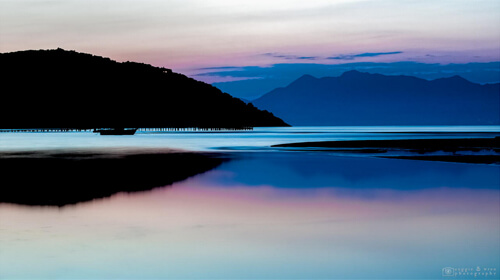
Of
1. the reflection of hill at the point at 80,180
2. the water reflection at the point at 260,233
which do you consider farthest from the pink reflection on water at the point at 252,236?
the reflection of hill at the point at 80,180

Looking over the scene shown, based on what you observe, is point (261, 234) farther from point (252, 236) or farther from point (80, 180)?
point (80, 180)

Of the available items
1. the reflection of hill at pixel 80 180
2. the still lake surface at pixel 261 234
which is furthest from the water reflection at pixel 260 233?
the reflection of hill at pixel 80 180

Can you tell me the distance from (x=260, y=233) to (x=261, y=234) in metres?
0.17

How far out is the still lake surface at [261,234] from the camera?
12.7 metres

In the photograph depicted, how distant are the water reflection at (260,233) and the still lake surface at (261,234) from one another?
25 mm

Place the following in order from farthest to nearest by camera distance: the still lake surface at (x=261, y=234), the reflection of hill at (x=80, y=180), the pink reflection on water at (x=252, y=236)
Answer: the reflection of hill at (x=80, y=180) < the pink reflection on water at (x=252, y=236) < the still lake surface at (x=261, y=234)

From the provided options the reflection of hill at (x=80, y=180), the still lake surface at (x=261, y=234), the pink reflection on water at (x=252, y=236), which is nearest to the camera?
the still lake surface at (x=261, y=234)

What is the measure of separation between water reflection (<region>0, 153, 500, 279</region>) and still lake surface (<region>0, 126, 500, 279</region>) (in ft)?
0.08

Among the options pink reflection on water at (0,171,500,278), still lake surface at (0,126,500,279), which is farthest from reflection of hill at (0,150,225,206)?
pink reflection on water at (0,171,500,278)

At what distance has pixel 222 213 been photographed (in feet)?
Result: 67.4

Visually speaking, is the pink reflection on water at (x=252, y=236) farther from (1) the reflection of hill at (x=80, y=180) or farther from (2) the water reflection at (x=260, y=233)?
(1) the reflection of hill at (x=80, y=180)

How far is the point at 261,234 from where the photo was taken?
16500 millimetres

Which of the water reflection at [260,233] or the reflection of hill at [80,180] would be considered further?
the reflection of hill at [80,180]

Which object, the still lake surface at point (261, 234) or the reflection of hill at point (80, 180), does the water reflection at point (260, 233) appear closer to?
the still lake surface at point (261, 234)
